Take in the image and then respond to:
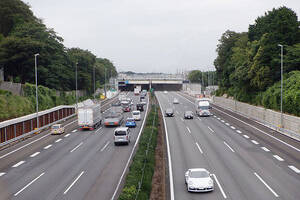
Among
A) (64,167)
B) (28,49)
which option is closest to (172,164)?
(64,167)

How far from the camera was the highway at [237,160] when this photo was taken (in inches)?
913

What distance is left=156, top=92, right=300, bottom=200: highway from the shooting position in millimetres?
23188

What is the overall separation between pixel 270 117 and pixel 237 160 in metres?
24.8

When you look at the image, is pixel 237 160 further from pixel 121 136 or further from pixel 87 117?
pixel 87 117

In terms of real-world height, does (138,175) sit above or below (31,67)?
below

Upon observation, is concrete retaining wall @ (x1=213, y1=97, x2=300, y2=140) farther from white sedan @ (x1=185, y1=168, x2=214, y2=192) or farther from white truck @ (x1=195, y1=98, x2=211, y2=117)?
white sedan @ (x1=185, y1=168, x2=214, y2=192)

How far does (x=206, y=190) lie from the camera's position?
23188mm

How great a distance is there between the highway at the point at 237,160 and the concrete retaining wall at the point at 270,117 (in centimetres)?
142

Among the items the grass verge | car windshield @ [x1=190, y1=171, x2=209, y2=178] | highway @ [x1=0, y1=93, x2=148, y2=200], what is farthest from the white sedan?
highway @ [x1=0, y1=93, x2=148, y2=200]

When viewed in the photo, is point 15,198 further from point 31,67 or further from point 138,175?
point 31,67

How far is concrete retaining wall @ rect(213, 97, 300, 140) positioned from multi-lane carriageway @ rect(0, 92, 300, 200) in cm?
152

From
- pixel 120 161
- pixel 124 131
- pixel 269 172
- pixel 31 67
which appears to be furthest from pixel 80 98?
pixel 269 172

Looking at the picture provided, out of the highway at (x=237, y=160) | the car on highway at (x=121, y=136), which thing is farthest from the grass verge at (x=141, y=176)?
the car on highway at (x=121, y=136)

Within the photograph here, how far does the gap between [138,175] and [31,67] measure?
197 feet
